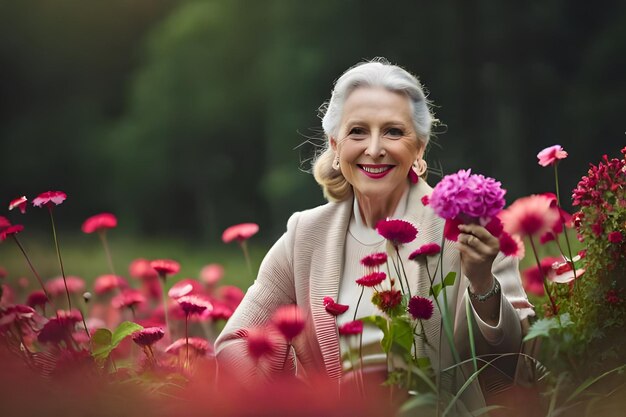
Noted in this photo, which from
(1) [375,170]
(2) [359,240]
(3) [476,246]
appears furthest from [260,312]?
(3) [476,246]

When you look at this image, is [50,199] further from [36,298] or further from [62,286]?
[62,286]

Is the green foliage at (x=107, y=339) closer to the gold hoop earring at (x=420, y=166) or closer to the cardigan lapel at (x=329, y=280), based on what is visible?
the cardigan lapel at (x=329, y=280)

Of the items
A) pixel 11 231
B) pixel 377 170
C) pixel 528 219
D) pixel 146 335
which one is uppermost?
pixel 377 170

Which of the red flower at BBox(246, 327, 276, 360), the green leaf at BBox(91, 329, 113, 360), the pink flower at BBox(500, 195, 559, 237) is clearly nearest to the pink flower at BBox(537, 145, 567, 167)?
the pink flower at BBox(500, 195, 559, 237)

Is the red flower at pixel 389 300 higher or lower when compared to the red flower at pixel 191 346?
lower

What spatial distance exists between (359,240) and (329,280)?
144mm

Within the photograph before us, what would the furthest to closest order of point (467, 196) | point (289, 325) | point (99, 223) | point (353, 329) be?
point (99, 223) < point (289, 325) < point (353, 329) < point (467, 196)

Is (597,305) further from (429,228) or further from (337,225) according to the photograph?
(337,225)

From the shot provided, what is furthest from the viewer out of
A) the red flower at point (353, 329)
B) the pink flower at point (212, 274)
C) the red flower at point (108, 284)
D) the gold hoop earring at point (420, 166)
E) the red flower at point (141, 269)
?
the pink flower at point (212, 274)

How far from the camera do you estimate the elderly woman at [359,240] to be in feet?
5.79

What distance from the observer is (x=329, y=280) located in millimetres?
1843

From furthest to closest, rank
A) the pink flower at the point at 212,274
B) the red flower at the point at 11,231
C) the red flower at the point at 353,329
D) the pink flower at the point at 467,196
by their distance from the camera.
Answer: the pink flower at the point at 212,274
the red flower at the point at 11,231
the red flower at the point at 353,329
the pink flower at the point at 467,196

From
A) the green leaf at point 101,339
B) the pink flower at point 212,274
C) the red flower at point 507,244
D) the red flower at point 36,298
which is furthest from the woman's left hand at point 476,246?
the pink flower at point 212,274

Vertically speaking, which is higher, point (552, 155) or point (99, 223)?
point (99, 223)
